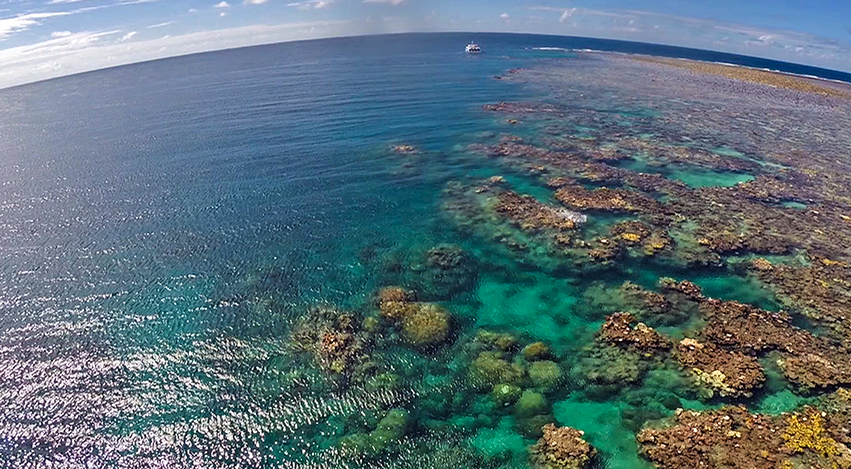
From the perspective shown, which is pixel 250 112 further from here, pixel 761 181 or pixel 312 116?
pixel 761 181

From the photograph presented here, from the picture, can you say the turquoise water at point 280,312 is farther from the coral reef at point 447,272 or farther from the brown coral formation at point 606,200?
the brown coral formation at point 606,200

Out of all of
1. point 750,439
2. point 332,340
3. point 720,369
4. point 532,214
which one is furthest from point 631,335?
point 332,340

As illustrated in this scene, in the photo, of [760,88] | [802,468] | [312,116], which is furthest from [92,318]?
[760,88]

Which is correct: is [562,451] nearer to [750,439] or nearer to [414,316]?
[750,439]

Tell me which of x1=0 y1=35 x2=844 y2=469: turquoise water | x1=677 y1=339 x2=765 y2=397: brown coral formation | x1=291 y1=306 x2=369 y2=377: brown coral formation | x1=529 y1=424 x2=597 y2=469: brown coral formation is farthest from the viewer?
x1=291 y1=306 x2=369 y2=377: brown coral formation

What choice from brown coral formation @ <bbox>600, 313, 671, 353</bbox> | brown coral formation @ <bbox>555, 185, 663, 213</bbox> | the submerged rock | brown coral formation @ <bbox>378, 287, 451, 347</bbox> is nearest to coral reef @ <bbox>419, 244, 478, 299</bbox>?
brown coral formation @ <bbox>378, 287, 451, 347</bbox>

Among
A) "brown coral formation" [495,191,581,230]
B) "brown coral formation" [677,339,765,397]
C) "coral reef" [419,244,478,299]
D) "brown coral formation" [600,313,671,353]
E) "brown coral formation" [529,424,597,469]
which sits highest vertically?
"brown coral formation" [495,191,581,230]

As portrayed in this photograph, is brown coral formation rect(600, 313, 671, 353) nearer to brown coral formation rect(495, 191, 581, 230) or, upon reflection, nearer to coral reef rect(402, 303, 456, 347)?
coral reef rect(402, 303, 456, 347)
